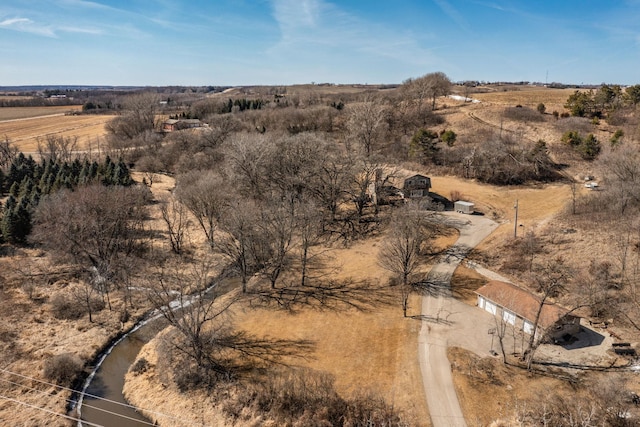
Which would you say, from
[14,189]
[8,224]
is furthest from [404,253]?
[14,189]

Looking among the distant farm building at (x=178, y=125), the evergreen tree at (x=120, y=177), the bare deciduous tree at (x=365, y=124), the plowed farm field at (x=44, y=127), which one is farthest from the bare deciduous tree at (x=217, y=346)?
the plowed farm field at (x=44, y=127)

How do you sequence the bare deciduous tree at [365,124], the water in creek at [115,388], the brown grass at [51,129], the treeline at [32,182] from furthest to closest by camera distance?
the brown grass at [51,129], the bare deciduous tree at [365,124], the treeline at [32,182], the water in creek at [115,388]

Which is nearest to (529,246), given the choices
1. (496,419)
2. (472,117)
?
(496,419)

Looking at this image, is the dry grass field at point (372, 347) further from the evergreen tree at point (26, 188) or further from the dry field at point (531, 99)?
the dry field at point (531, 99)

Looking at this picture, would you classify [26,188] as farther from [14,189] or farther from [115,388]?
[115,388]

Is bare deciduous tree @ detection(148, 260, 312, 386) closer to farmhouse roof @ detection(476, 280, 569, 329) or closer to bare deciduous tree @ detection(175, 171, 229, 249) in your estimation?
farmhouse roof @ detection(476, 280, 569, 329)
